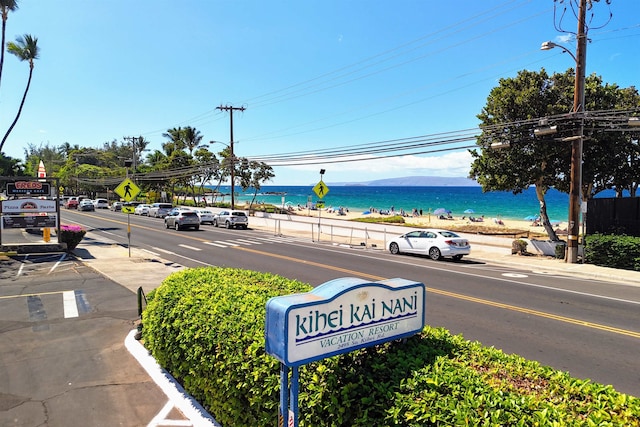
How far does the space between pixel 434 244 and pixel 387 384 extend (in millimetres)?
17519

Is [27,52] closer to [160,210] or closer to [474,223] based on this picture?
[160,210]

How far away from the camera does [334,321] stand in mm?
2998

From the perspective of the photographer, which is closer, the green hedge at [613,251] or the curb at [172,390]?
the curb at [172,390]

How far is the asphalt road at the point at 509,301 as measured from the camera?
23.3 feet

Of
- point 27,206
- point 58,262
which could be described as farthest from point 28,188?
point 58,262

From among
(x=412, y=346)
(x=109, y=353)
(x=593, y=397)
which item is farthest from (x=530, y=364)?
(x=109, y=353)

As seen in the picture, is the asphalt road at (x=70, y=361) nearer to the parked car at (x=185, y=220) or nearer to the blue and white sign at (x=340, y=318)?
the blue and white sign at (x=340, y=318)

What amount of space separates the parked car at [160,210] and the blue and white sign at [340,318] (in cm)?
4803

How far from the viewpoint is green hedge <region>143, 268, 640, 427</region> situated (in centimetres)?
250

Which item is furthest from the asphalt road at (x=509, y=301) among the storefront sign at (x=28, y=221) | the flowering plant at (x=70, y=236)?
the storefront sign at (x=28, y=221)

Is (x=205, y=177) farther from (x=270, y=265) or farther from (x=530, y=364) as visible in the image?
(x=530, y=364)

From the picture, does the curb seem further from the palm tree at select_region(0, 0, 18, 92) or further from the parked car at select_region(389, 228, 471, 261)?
the palm tree at select_region(0, 0, 18, 92)

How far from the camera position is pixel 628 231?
17609 mm

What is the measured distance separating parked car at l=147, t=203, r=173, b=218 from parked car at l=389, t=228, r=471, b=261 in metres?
34.5
